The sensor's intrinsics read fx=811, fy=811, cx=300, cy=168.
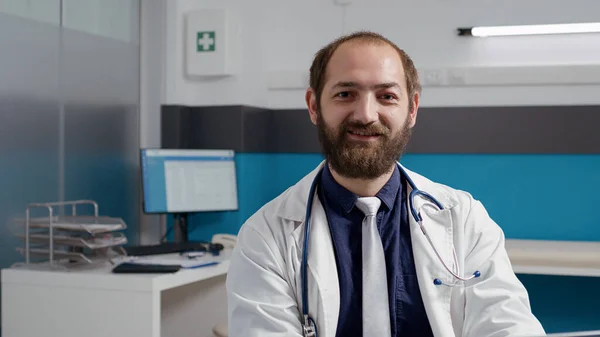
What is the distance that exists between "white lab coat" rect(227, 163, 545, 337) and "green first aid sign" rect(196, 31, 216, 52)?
2.39 m

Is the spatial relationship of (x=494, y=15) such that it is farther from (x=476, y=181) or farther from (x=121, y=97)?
(x=121, y=97)

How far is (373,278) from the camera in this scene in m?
1.55

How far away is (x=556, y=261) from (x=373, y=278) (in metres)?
1.88

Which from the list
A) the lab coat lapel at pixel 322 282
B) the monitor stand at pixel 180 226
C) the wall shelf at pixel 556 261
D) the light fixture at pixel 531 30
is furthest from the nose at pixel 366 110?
the light fixture at pixel 531 30

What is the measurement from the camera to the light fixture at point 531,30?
3721mm

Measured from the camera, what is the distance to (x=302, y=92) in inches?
163

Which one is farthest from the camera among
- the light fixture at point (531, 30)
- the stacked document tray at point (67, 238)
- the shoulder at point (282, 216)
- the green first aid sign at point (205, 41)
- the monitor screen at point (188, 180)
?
the green first aid sign at point (205, 41)

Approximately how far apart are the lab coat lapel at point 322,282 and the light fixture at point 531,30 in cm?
251

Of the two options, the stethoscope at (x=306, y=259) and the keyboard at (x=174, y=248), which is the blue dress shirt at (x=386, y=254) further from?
the keyboard at (x=174, y=248)

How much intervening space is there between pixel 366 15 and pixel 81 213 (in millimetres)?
1694

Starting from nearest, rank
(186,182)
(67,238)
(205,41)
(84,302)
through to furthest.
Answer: (84,302) < (67,238) < (186,182) < (205,41)

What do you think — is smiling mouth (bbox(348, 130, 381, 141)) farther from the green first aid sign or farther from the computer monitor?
the green first aid sign

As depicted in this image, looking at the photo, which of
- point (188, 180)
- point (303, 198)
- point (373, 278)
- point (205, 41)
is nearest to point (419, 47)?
point (205, 41)

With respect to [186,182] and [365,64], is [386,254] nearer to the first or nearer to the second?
[365,64]
